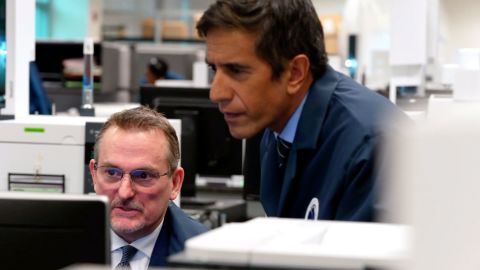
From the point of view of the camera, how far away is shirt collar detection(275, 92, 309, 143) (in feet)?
6.70

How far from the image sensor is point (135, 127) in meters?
2.25

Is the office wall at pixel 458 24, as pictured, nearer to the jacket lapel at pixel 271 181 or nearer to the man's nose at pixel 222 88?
the jacket lapel at pixel 271 181

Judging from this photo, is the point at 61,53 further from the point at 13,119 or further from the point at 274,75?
the point at 274,75

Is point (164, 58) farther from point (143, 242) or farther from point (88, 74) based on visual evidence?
point (143, 242)

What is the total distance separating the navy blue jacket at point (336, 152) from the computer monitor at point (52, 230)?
0.63 m

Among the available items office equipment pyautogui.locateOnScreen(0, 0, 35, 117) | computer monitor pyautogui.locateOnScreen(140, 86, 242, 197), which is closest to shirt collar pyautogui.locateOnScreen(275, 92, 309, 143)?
office equipment pyautogui.locateOnScreen(0, 0, 35, 117)

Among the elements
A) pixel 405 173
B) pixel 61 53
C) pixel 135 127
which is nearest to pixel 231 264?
pixel 405 173

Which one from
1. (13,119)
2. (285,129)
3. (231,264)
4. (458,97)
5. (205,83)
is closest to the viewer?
(231,264)

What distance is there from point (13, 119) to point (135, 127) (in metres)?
1.07

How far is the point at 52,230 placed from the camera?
4.56 feet

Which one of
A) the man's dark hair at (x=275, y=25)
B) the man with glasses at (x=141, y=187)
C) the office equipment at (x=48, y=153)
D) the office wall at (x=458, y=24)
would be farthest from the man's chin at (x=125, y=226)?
the office wall at (x=458, y=24)

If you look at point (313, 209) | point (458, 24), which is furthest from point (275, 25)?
point (458, 24)

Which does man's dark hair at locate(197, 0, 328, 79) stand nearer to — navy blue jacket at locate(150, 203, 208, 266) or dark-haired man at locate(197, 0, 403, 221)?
dark-haired man at locate(197, 0, 403, 221)

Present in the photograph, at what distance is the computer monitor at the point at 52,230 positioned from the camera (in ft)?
4.47
